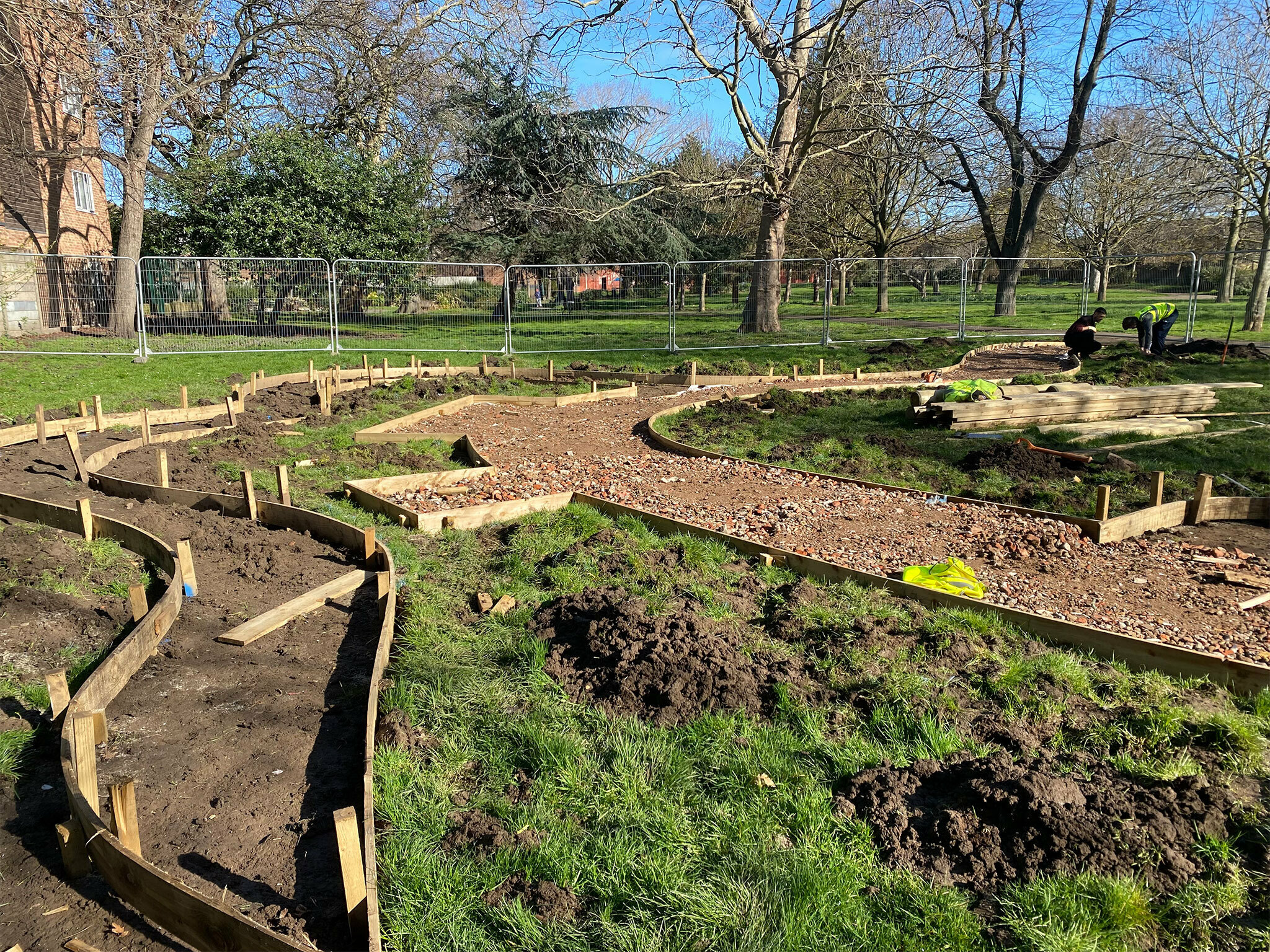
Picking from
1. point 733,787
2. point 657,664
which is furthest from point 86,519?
point 733,787

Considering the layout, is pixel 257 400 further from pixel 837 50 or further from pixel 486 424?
pixel 837 50

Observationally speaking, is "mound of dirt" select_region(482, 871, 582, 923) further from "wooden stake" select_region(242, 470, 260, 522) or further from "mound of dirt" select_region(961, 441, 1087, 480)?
"mound of dirt" select_region(961, 441, 1087, 480)

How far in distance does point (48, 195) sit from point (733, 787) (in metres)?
27.3

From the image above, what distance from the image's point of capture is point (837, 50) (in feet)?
55.3

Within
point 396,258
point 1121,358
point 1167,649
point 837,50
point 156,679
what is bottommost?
point 156,679

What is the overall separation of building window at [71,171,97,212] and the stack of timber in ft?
83.6

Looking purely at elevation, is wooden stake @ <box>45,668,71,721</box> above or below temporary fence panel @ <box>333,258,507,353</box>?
below

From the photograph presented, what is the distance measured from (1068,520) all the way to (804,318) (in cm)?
1693

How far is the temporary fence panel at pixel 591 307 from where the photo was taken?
1827 cm

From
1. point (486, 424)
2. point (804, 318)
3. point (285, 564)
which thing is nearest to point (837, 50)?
point (804, 318)

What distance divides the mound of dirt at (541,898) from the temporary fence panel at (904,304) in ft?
51.6

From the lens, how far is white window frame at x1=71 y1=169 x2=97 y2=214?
24495 mm

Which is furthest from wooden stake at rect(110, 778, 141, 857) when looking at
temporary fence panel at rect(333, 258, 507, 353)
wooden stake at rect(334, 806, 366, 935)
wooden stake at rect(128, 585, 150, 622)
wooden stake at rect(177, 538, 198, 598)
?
temporary fence panel at rect(333, 258, 507, 353)

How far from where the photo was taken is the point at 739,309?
2162cm
